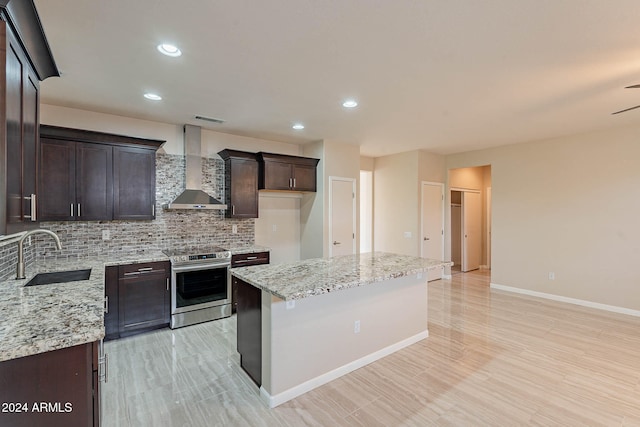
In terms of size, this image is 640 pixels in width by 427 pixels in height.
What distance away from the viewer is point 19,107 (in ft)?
5.67

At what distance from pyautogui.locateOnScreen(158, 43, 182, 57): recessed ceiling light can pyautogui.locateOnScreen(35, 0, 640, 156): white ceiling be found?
0.16 feet

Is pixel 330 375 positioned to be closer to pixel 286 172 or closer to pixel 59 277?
pixel 59 277

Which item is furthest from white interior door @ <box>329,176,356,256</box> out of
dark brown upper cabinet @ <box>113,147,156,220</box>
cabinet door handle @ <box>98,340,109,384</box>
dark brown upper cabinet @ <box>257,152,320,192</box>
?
cabinet door handle @ <box>98,340,109,384</box>

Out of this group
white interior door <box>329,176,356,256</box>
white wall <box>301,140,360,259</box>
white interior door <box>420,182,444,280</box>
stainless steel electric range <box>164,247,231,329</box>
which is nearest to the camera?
stainless steel electric range <box>164,247,231,329</box>

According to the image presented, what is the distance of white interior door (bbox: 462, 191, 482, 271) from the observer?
721 cm

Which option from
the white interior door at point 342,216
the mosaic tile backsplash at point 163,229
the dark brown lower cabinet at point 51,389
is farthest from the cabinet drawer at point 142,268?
the white interior door at point 342,216

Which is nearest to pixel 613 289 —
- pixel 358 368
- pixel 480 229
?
pixel 480 229

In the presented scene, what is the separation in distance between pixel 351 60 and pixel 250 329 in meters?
2.40

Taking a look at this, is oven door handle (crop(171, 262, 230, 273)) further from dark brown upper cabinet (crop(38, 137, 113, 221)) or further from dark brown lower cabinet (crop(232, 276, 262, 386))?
dark brown lower cabinet (crop(232, 276, 262, 386))

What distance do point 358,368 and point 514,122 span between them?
3793 millimetres

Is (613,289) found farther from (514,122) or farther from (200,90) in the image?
(200,90)

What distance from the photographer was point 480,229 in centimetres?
765

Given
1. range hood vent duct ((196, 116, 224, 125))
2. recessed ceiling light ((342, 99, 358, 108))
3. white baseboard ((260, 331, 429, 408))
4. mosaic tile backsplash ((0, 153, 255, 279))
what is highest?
range hood vent duct ((196, 116, 224, 125))

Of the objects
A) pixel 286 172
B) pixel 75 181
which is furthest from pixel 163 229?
pixel 286 172
